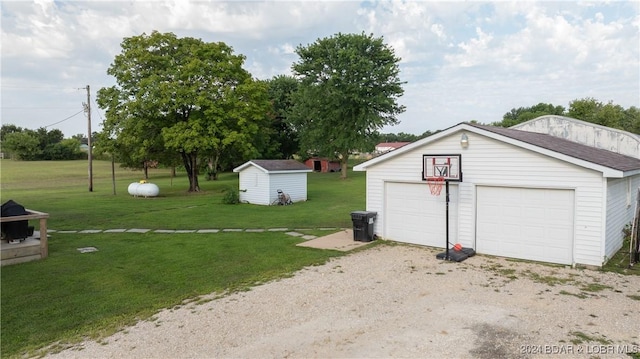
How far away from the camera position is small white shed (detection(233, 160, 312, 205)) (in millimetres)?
21077

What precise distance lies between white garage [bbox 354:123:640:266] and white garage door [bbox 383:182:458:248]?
27 millimetres

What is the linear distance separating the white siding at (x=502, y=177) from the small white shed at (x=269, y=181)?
10.0 m

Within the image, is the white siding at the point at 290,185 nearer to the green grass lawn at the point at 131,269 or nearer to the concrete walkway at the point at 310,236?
the green grass lawn at the point at 131,269

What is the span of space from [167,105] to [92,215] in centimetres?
996

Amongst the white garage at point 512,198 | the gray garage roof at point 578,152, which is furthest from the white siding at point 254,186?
Answer: the gray garage roof at point 578,152

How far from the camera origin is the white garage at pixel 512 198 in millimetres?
8546

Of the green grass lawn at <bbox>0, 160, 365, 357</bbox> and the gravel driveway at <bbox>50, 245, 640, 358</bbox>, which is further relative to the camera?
the green grass lawn at <bbox>0, 160, 365, 357</bbox>

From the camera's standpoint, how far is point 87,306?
6.75 m

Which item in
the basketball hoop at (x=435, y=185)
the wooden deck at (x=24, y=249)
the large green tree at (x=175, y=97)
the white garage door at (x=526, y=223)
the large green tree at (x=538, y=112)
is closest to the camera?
the white garage door at (x=526, y=223)

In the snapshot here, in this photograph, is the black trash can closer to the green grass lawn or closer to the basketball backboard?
the green grass lawn

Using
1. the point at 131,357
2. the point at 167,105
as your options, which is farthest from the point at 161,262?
the point at 167,105

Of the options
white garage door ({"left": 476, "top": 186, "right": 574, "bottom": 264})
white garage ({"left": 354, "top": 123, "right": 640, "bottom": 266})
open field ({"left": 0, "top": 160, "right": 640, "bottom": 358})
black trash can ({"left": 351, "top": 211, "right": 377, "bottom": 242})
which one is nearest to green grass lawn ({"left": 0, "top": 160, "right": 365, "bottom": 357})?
open field ({"left": 0, "top": 160, "right": 640, "bottom": 358})

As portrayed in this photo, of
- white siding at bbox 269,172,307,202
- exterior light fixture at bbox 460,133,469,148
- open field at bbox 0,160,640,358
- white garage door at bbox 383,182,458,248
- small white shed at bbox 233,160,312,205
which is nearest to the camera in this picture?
open field at bbox 0,160,640,358

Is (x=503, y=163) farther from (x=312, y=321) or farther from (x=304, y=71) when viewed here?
(x=304, y=71)
